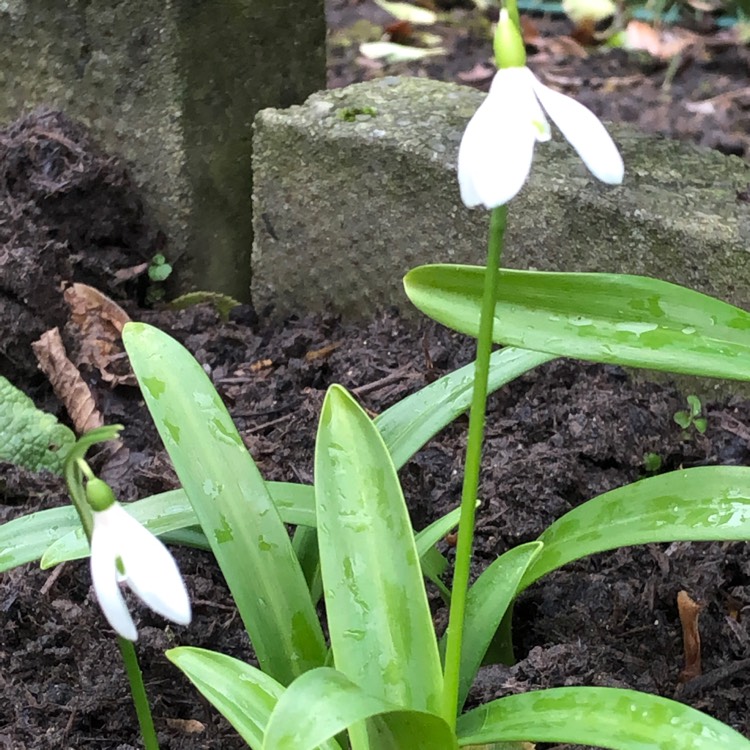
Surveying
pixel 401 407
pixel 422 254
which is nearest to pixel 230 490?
pixel 401 407

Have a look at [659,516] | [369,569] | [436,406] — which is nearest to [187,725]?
[369,569]

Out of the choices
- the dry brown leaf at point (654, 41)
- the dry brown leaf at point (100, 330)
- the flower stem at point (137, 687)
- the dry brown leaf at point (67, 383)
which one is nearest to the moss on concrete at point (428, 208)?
the dry brown leaf at point (100, 330)

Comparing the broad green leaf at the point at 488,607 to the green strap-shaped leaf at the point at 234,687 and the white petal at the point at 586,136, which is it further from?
the white petal at the point at 586,136

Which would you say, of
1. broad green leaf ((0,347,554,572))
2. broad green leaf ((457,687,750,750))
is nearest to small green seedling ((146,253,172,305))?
broad green leaf ((0,347,554,572))

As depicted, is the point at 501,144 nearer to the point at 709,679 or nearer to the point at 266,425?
the point at 709,679

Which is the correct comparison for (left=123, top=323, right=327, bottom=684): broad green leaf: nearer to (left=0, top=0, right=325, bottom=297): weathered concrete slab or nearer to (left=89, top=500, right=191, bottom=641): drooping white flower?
(left=89, top=500, right=191, bottom=641): drooping white flower

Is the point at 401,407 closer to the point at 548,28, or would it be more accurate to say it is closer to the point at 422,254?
the point at 422,254

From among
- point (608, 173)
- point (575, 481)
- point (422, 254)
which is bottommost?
point (575, 481)

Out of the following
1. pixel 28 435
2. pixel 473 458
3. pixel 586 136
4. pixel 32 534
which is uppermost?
pixel 586 136
